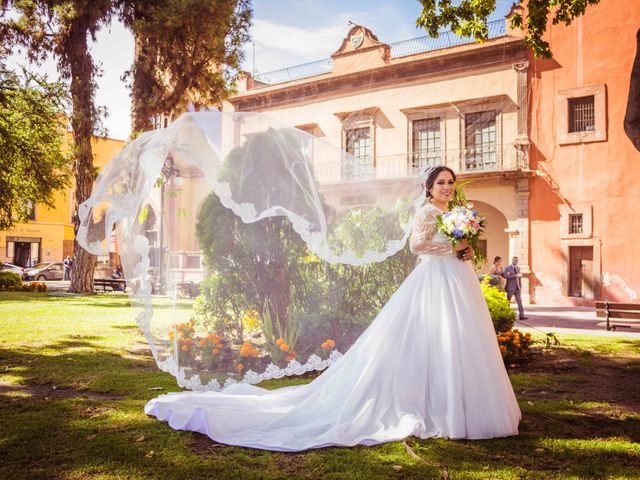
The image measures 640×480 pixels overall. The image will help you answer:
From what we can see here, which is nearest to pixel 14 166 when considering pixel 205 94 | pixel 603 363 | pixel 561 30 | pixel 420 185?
pixel 205 94

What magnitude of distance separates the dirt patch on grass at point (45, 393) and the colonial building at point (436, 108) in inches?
671

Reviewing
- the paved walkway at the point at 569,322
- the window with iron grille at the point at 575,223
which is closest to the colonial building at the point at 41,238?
the window with iron grille at the point at 575,223

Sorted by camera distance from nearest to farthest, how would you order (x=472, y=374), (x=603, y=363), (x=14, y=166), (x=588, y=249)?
(x=472, y=374) → (x=603, y=363) → (x=14, y=166) → (x=588, y=249)

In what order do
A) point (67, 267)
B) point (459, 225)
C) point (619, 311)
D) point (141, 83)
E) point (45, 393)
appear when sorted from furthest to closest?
1. point (67, 267)
2. point (141, 83)
3. point (619, 311)
4. point (45, 393)
5. point (459, 225)

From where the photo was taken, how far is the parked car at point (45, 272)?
31828 millimetres

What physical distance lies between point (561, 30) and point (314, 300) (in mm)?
17820

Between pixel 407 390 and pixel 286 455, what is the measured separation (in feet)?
3.31

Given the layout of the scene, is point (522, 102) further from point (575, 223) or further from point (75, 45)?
point (75, 45)

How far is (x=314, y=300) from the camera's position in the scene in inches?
221

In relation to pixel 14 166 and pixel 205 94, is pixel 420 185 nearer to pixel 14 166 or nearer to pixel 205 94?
pixel 205 94

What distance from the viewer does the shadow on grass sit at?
333 cm

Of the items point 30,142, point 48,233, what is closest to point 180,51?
point 30,142

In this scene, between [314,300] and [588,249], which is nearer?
[314,300]

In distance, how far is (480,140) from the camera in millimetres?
20922
